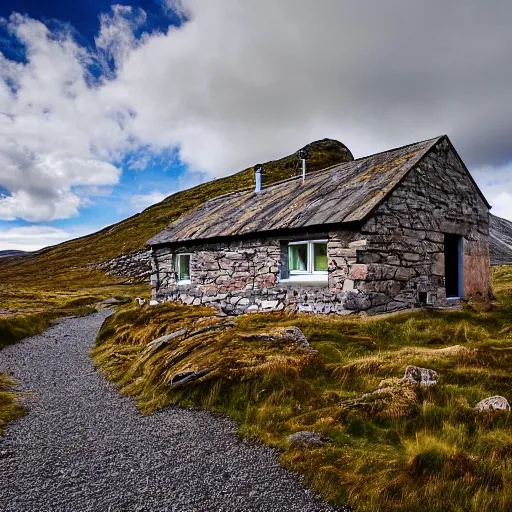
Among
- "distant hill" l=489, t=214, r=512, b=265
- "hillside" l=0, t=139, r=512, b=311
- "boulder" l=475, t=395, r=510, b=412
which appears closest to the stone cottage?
"boulder" l=475, t=395, r=510, b=412

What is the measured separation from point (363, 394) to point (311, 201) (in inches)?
379

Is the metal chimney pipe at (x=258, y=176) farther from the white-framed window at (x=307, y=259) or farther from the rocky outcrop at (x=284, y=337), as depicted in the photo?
the rocky outcrop at (x=284, y=337)

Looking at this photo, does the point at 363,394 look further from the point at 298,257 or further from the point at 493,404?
the point at 298,257

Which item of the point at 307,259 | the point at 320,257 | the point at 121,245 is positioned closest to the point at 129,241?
the point at 121,245

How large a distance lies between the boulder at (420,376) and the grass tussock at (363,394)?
0.17 meters

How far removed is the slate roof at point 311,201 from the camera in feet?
42.6

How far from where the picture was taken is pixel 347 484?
4.41 metres

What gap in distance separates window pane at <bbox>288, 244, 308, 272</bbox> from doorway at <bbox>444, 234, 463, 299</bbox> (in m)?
5.68

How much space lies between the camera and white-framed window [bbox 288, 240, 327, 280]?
44.1ft

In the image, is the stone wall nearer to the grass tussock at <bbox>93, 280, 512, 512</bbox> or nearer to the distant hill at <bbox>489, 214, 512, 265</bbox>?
the grass tussock at <bbox>93, 280, 512, 512</bbox>

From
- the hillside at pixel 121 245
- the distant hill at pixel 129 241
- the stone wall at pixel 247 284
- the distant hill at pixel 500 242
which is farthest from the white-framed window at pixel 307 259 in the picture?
the distant hill at pixel 500 242

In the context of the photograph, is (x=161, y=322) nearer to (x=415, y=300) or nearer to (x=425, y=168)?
(x=415, y=300)

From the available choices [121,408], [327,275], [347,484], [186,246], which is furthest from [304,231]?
[347,484]

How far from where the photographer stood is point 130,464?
16.9 ft
